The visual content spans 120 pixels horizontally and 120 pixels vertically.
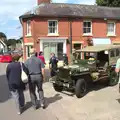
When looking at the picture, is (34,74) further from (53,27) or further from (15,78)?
(53,27)

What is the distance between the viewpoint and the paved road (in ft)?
32.1

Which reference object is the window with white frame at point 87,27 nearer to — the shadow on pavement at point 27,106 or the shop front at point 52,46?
the shop front at point 52,46

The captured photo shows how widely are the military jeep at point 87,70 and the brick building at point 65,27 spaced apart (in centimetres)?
1839

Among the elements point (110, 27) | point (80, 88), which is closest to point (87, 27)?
point (110, 27)

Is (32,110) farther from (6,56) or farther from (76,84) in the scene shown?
(6,56)

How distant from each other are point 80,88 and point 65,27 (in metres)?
22.6

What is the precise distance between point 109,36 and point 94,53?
72.7 feet

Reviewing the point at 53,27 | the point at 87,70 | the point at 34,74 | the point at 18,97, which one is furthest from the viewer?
the point at 53,27

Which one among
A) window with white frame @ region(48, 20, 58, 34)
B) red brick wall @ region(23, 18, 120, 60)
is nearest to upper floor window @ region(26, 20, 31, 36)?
red brick wall @ region(23, 18, 120, 60)

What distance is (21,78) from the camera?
10.3 meters

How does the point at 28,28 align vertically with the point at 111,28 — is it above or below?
above

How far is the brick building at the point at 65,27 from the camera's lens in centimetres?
3503

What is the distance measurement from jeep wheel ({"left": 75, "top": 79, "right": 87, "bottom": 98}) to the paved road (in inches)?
8.0

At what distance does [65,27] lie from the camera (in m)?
35.7
